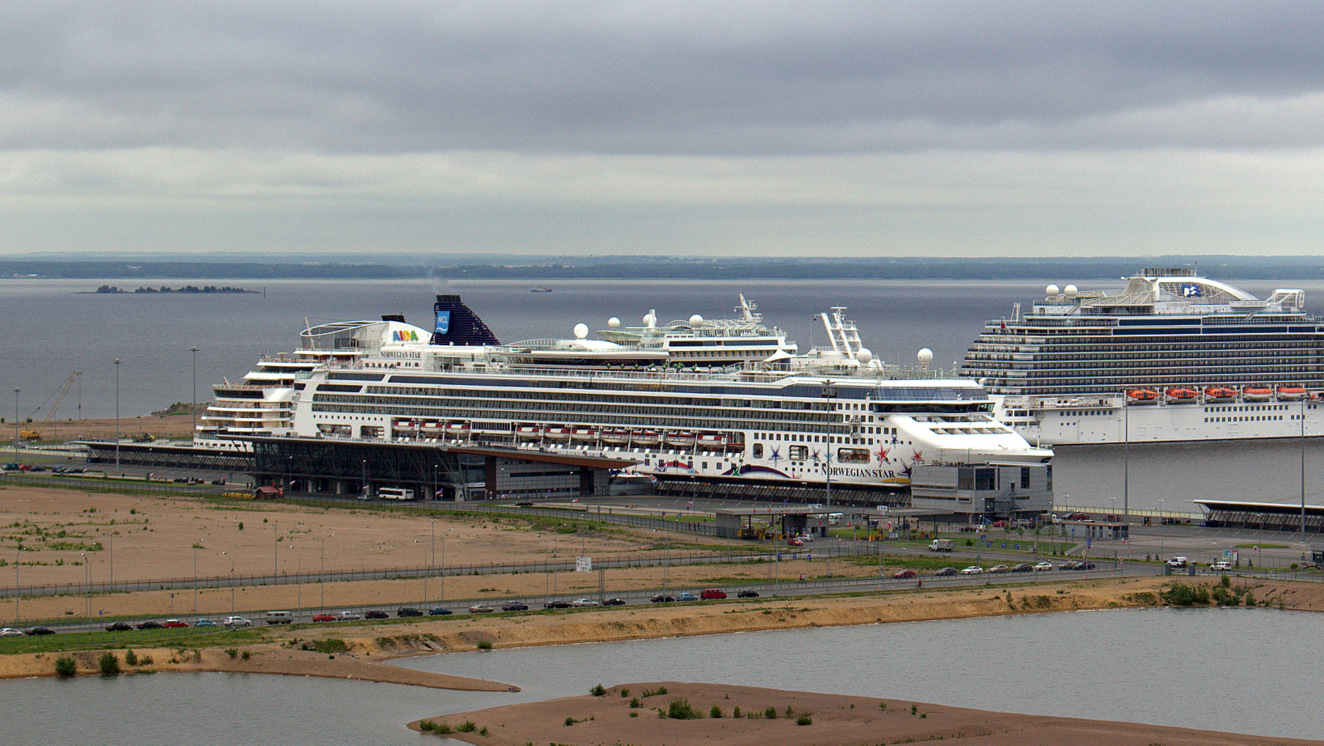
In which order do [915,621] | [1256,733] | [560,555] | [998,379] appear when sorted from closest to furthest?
1. [1256,733]
2. [915,621]
3. [560,555]
4. [998,379]

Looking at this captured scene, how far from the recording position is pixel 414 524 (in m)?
87.6

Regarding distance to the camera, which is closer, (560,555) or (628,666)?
(628,666)

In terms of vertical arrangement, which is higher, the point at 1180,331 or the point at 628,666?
the point at 1180,331

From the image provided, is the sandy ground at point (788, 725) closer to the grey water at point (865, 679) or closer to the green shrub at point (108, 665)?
the grey water at point (865, 679)

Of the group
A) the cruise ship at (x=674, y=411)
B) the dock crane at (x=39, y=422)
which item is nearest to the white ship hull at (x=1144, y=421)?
the cruise ship at (x=674, y=411)

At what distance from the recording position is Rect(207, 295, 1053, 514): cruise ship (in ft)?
303

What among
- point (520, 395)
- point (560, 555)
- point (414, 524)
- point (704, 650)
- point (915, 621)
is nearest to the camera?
point (704, 650)

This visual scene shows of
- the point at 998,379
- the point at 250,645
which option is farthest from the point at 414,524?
the point at 998,379

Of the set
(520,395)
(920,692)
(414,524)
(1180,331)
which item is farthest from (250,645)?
(1180,331)

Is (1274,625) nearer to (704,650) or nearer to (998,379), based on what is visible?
(704,650)

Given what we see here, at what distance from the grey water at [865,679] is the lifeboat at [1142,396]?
69.7 meters

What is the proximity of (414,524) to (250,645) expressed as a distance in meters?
31.8

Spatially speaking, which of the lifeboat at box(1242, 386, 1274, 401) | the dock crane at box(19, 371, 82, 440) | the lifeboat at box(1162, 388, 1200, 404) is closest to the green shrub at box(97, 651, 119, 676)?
the dock crane at box(19, 371, 82, 440)

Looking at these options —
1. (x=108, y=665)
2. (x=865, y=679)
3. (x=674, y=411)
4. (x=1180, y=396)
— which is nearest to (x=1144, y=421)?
(x=1180, y=396)
